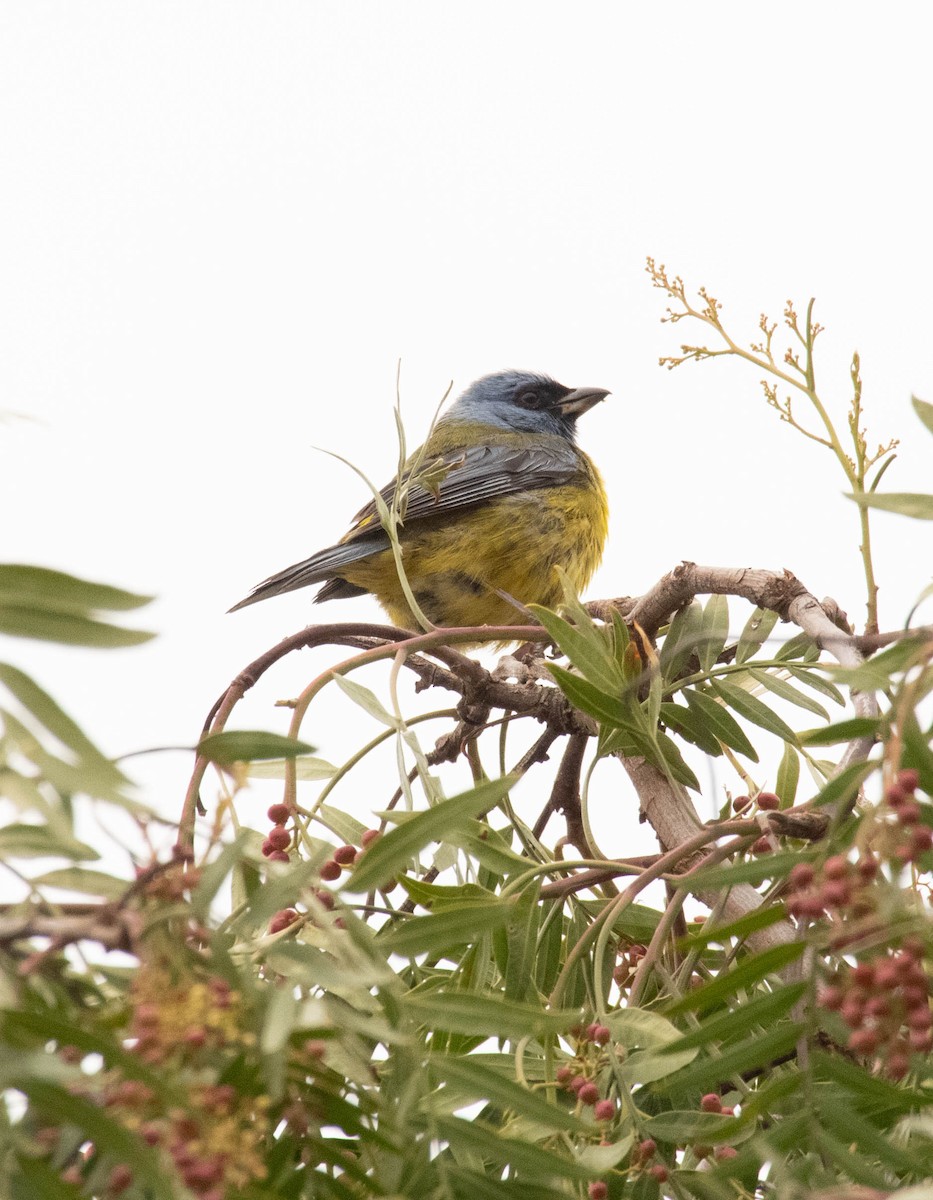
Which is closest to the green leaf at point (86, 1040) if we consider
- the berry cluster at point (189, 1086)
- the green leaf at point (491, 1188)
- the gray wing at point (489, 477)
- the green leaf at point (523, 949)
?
the berry cluster at point (189, 1086)

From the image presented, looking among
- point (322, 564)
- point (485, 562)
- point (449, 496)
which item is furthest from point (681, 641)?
point (449, 496)

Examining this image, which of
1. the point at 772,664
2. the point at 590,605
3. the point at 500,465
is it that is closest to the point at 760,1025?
the point at 772,664

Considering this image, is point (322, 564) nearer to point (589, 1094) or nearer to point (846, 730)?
point (589, 1094)

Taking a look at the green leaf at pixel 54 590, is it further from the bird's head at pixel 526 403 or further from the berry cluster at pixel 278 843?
the bird's head at pixel 526 403

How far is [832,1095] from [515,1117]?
27cm

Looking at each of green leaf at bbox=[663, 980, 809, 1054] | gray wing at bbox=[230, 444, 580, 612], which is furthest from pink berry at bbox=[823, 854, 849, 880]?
gray wing at bbox=[230, 444, 580, 612]

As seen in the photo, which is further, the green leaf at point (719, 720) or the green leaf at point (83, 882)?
the green leaf at point (719, 720)

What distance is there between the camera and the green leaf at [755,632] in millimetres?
1999

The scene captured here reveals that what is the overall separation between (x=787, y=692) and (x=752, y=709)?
0.20 ft

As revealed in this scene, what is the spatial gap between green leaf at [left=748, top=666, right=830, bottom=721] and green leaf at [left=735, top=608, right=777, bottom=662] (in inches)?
4.4

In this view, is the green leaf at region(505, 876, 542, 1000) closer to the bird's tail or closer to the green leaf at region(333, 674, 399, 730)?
the green leaf at region(333, 674, 399, 730)

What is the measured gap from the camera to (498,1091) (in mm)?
996

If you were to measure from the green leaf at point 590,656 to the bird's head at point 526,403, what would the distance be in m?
4.72

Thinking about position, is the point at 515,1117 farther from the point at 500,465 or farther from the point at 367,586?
the point at 500,465
